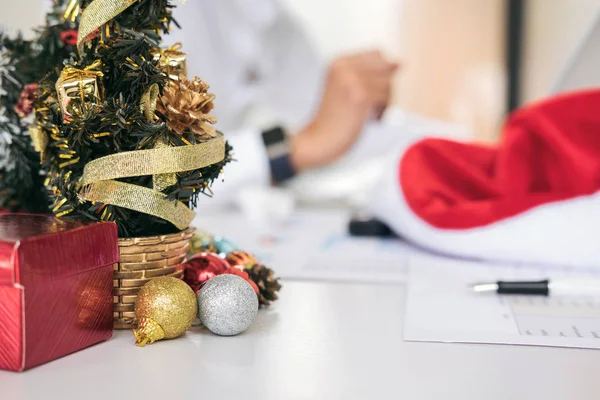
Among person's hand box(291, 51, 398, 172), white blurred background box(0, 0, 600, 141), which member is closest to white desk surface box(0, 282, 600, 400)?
person's hand box(291, 51, 398, 172)

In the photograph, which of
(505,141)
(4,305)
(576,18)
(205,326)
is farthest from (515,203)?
(576,18)

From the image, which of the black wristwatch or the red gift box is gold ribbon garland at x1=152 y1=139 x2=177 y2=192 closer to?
the red gift box

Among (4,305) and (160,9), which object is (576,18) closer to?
(160,9)

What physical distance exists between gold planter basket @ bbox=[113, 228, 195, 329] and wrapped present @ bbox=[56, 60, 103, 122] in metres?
0.07

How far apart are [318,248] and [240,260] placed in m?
0.22

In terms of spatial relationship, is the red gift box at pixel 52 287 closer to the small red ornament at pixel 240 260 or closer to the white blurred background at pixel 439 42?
the small red ornament at pixel 240 260

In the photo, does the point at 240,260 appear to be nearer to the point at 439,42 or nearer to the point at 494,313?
the point at 494,313

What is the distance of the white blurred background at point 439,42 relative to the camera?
1598mm

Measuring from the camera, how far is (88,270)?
0.35m

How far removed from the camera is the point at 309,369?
0.33 m

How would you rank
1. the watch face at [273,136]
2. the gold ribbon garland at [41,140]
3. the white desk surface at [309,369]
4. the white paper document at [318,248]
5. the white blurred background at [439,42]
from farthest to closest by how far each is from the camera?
the white blurred background at [439,42] < the watch face at [273,136] < the white paper document at [318,248] < the gold ribbon garland at [41,140] < the white desk surface at [309,369]

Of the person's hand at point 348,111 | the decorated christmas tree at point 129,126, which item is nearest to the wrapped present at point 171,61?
the decorated christmas tree at point 129,126

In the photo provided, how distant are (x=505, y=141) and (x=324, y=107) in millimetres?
393

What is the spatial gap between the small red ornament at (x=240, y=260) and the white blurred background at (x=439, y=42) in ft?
3.95
